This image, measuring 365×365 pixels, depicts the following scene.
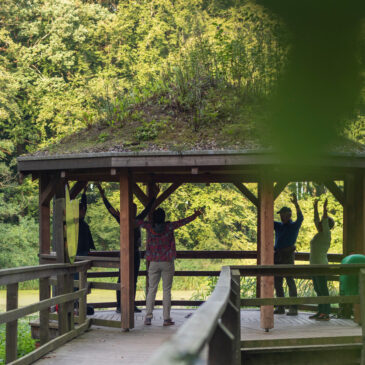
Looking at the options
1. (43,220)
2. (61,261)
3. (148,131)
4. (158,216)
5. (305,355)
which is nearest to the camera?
(305,355)

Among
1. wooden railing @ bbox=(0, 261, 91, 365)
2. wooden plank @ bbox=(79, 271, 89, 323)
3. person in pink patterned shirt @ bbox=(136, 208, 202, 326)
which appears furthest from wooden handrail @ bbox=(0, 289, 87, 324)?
person in pink patterned shirt @ bbox=(136, 208, 202, 326)

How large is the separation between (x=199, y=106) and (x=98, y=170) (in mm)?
1786

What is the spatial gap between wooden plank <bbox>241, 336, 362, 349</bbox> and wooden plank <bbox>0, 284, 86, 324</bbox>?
1892 millimetres

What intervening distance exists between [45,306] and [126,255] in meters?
2.32

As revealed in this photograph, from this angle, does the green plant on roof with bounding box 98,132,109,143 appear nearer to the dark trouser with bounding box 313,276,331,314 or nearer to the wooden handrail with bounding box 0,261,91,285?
the wooden handrail with bounding box 0,261,91,285

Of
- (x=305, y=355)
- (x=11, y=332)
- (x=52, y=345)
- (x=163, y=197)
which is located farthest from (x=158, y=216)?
(x=11, y=332)

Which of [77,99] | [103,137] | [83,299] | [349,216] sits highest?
[77,99]

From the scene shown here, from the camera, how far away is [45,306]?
6.12 metres

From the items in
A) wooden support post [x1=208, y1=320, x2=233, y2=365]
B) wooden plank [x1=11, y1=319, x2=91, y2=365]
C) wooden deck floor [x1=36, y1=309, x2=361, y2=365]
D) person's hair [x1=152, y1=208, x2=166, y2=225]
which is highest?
person's hair [x1=152, y1=208, x2=166, y2=225]

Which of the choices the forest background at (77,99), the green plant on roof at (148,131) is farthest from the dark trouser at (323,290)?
the forest background at (77,99)

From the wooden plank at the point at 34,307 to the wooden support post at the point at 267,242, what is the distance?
7.41ft

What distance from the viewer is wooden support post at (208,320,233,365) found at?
3.10 metres

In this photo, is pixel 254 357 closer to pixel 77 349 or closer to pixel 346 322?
pixel 77 349

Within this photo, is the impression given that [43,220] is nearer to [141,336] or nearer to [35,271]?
[141,336]
